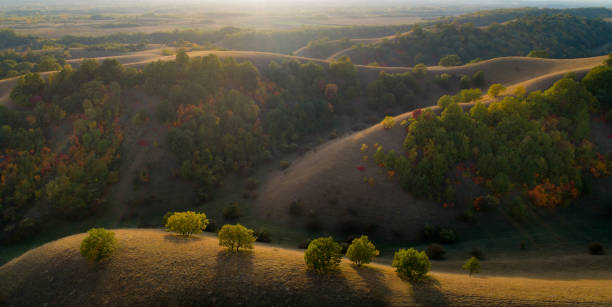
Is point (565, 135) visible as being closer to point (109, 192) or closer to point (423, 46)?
point (109, 192)

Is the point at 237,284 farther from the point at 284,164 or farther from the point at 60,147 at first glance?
the point at 60,147

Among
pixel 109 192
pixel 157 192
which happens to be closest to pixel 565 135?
pixel 157 192

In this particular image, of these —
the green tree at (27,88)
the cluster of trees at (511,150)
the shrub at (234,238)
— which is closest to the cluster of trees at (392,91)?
the cluster of trees at (511,150)

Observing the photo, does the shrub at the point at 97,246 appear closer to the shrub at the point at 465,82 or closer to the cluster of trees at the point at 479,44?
the shrub at the point at 465,82

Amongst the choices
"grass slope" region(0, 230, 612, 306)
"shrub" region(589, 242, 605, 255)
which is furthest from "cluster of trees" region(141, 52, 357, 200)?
"shrub" region(589, 242, 605, 255)

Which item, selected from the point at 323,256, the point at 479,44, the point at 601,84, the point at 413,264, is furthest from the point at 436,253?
the point at 479,44
